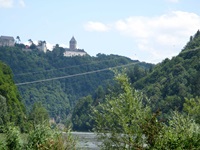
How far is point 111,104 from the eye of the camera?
20906mm

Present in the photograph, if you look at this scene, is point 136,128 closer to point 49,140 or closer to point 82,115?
point 49,140

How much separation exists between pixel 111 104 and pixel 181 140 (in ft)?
11.5

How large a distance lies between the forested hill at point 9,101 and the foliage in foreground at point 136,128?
5126 centimetres

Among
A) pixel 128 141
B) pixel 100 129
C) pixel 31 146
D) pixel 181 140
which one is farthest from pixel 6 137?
pixel 181 140

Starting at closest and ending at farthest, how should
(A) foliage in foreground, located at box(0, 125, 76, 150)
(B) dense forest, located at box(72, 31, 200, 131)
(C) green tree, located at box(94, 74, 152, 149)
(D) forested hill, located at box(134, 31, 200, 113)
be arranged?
(C) green tree, located at box(94, 74, 152, 149) < (A) foliage in foreground, located at box(0, 125, 76, 150) < (B) dense forest, located at box(72, 31, 200, 131) < (D) forested hill, located at box(134, 31, 200, 113)

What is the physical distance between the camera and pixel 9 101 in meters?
89.4

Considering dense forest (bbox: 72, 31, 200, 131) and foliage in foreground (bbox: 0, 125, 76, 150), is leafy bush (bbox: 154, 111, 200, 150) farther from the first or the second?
dense forest (bbox: 72, 31, 200, 131)

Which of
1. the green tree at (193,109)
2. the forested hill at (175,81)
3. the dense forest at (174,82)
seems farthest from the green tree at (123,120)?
the forested hill at (175,81)

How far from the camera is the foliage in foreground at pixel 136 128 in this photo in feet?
60.3

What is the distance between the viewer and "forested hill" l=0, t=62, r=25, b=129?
78.7m

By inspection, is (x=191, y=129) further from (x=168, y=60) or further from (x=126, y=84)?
(x=168, y=60)

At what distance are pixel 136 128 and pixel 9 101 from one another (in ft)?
235

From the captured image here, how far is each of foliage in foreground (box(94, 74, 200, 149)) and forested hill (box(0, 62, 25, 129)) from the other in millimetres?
51257

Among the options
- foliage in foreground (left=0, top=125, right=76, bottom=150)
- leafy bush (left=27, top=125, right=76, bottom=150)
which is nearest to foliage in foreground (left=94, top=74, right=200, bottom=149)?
leafy bush (left=27, top=125, right=76, bottom=150)
